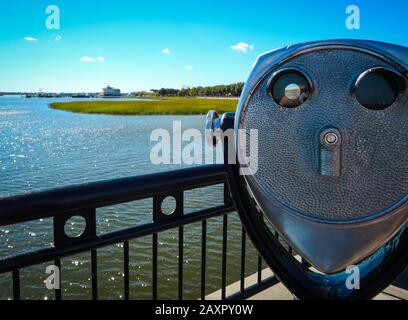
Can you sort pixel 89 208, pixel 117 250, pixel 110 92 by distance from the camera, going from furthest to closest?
pixel 110 92 → pixel 117 250 → pixel 89 208

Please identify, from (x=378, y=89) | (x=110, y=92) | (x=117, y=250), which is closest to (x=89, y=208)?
(x=378, y=89)

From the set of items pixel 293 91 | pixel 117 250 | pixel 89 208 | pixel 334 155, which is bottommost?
pixel 117 250

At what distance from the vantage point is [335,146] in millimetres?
813

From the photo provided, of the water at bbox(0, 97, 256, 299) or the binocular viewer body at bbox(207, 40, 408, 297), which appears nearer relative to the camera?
the binocular viewer body at bbox(207, 40, 408, 297)

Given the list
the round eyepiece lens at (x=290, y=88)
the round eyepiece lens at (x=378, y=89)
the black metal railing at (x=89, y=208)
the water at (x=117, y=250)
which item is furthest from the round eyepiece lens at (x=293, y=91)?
the water at (x=117, y=250)

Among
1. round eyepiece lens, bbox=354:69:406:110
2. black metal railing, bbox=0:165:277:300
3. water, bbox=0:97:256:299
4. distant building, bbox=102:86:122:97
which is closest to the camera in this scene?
round eyepiece lens, bbox=354:69:406:110

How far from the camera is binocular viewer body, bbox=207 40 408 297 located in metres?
0.80

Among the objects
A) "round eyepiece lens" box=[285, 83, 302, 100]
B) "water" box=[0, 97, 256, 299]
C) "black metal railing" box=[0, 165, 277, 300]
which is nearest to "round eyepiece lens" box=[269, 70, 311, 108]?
"round eyepiece lens" box=[285, 83, 302, 100]

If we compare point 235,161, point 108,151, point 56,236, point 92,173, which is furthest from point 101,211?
point 108,151

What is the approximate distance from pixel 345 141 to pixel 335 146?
0.08 ft

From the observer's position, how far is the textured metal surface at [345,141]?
808 mm

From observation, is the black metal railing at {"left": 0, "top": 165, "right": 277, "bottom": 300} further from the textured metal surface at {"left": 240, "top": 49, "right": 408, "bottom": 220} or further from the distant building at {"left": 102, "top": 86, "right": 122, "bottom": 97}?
the distant building at {"left": 102, "top": 86, "right": 122, "bottom": 97}

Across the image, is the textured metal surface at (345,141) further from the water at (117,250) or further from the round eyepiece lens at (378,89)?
the water at (117,250)

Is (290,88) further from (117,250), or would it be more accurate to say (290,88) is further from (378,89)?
(117,250)
